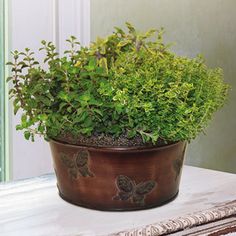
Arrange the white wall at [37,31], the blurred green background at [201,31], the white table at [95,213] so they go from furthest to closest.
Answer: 1. the blurred green background at [201,31]
2. the white wall at [37,31]
3. the white table at [95,213]

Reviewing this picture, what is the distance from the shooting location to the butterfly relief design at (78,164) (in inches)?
31.5

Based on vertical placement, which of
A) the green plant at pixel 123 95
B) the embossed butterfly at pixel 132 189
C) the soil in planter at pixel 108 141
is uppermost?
the green plant at pixel 123 95

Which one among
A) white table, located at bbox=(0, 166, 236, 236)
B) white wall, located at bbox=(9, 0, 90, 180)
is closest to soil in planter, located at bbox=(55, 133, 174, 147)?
white table, located at bbox=(0, 166, 236, 236)

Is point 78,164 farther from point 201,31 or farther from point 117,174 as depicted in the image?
point 201,31

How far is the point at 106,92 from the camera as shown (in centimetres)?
76

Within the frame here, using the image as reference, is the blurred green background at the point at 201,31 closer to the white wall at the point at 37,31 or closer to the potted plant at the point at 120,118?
the white wall at the point at 37,31

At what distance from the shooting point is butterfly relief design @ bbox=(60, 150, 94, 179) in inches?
31.5

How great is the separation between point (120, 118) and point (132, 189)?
0.12 metres

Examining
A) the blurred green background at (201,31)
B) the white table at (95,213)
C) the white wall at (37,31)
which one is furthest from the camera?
the blurred green background at (201,31)

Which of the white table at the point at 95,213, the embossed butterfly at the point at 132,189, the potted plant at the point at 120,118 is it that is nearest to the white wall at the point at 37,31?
the white table at the point at 95,213

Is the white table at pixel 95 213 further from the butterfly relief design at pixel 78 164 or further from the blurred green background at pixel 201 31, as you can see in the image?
the blurred green background at pixel 201 31

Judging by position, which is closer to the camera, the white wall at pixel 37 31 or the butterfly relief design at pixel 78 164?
the butterfly relief design at pixel 78 164

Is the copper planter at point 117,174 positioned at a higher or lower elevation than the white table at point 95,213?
higher

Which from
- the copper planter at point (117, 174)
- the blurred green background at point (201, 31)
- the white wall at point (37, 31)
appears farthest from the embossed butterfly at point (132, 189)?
the blurred green background at point (201, 31)
